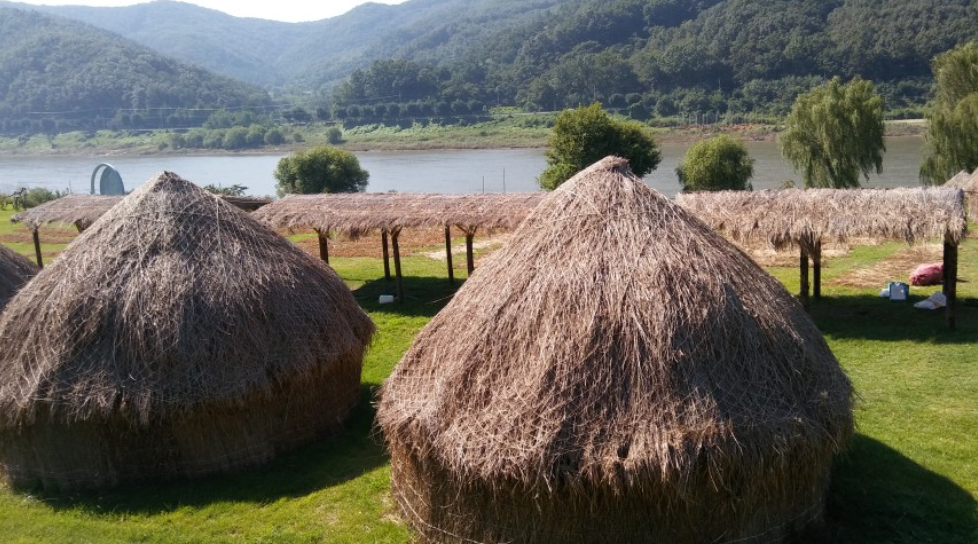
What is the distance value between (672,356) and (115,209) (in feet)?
28.2

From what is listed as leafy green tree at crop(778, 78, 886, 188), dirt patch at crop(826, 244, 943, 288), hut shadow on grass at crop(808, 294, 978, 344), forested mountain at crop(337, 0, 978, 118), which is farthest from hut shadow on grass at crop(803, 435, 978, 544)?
forested mountain at crop(337, 0, 978, 118)

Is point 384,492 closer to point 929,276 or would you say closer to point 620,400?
point 620,400

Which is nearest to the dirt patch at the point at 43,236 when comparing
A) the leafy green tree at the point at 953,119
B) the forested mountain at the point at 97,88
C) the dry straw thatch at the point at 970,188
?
the dry straw thatch at the point at 970,188

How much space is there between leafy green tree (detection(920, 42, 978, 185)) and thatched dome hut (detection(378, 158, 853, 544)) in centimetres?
2454

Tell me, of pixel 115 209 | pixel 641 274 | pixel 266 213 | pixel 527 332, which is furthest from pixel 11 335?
pixel 266 213

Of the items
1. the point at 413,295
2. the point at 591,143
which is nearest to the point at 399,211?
the point at 413,295

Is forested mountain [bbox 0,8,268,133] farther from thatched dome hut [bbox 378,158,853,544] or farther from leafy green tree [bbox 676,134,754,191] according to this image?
thatched dome hut [bbox 378,158,853,544]

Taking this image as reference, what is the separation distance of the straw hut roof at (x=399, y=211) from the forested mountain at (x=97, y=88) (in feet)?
334

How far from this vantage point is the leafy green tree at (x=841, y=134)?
30.4 meters

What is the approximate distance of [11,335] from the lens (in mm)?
10742

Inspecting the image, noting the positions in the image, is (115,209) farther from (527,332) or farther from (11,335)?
(527,332)

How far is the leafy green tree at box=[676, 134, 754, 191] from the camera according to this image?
33.1m

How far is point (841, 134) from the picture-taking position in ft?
101

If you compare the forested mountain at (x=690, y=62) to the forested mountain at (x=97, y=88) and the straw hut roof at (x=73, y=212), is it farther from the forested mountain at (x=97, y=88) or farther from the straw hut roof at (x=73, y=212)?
the straw hut roof at (x=73, y=212)
